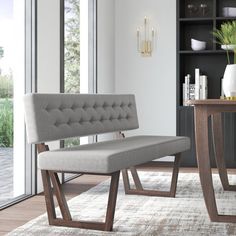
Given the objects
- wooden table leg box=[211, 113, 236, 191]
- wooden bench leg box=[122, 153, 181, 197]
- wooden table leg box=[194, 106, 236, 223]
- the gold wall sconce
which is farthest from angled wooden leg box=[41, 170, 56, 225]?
the gold wall sconce

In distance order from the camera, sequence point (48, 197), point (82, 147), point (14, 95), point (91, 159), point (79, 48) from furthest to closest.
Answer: point (79, 48) < point (14, 95) < point (82, 147) < point (48, 197) < point (91, 159)

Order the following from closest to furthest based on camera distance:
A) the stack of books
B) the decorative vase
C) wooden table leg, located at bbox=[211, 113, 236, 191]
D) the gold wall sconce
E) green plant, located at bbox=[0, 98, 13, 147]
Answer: the decorative vase < green plant, located at bbox=[0, 98, 13, 147] < wooden table leg, located at bbox=[211, 113, 236, 191] < the stack of books < the gold wall sconce

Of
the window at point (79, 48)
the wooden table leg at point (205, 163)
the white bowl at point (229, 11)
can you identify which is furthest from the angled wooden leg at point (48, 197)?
the white bowl at point (229, 11)

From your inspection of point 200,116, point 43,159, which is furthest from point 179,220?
point 43,159

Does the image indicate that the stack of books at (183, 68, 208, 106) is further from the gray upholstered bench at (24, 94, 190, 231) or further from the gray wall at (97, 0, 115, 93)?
the gray upholstered bench at (24, 94, 190, 231)

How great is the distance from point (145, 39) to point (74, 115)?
2626 mm

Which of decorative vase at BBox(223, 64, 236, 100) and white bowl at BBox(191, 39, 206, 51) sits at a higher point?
white bowl at BBox(191, 39, 206, 51)

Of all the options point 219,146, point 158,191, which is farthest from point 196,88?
point 158,191

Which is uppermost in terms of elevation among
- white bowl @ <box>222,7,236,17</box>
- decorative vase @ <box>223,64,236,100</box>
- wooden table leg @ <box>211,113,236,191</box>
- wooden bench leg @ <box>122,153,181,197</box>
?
white bowl @ <box>222,7,236,17</box>

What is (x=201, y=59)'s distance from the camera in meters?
5.50

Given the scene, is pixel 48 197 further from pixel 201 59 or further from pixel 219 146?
pixel 201 59

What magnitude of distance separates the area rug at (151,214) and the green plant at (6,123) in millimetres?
589

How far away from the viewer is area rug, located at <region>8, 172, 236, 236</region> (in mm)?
2611

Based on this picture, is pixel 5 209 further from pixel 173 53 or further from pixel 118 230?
pixel 173 53
